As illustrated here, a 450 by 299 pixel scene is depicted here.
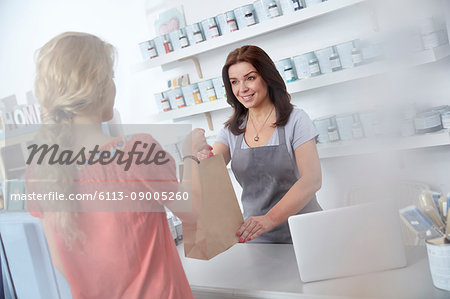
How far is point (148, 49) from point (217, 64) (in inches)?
9.9

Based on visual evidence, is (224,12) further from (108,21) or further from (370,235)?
(370,235)

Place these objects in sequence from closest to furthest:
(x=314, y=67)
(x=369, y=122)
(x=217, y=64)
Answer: (x=369, y=122)
(x=314, y=67)
(x=217, y=64)

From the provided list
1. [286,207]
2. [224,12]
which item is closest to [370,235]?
[286,207]


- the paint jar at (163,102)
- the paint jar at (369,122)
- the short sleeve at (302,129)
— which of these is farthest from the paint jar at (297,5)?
the paint jar at (369,122)

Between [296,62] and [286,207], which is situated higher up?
[296,62]

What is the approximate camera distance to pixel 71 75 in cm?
44

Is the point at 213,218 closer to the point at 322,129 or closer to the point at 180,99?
the point at 322,129

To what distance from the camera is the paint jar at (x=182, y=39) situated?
51.0 inches

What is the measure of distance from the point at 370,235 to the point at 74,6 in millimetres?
649

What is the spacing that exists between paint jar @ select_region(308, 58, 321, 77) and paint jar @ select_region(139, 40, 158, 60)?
59cm

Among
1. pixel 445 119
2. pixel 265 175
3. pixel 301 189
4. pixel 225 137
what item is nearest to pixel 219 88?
pixel 225 137

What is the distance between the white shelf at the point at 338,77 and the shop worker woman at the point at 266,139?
131 mm

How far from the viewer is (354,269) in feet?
0.81

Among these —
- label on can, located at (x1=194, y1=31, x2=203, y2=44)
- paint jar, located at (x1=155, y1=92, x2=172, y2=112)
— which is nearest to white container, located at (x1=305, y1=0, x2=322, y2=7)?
label on can, located at (x1=194, y1=31, x2=203, y2=44)
